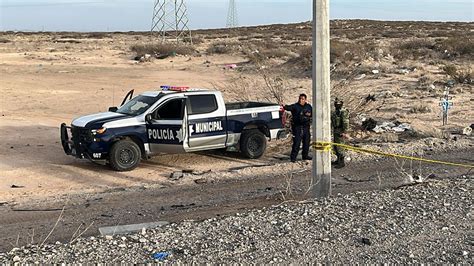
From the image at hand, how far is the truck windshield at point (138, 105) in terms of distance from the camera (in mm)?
13766

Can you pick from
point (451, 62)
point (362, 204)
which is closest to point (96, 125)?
point (362, 204)

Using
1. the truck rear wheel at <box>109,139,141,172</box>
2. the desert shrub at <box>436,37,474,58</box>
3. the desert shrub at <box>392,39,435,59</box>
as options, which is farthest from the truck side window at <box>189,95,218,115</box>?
the desert shrub at <box>436,37,474,58</box>

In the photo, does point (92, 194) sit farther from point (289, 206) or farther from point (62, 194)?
point (289, 206)

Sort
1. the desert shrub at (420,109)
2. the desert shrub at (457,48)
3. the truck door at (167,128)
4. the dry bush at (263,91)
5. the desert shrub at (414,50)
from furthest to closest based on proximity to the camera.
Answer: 1. the desert shrub at (414,50)
2. the desert shrub at (457,48)
3. the desert shrub at (420,109)
4. the dry bush at (263,91)
5. the truck door at (167,128)

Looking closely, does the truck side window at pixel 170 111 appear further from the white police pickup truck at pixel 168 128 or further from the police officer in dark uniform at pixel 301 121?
the police officer in dark uniform at pixel 301 121

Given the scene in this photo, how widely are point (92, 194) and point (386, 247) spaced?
Result: 272 inches

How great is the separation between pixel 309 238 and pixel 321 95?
293cm

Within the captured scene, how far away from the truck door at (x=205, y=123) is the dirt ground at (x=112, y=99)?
1.95 feet

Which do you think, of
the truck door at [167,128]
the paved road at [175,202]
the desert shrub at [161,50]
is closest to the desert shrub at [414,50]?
the desert shrub at [161,50]

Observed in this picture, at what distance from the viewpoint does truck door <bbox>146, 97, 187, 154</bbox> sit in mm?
13531

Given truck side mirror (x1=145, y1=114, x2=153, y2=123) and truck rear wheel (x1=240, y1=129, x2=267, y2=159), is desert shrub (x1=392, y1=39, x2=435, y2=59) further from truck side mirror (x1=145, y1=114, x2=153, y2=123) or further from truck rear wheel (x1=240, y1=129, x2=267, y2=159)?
truck side mirror (x1=145, y1=114, x2=153, y2=123)

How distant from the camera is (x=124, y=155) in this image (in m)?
13.3

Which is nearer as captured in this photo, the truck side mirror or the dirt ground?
the dirt ground

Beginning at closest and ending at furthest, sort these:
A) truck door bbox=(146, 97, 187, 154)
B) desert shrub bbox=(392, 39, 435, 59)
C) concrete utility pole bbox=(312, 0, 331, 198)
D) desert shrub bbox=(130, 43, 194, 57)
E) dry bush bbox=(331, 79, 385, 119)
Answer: concrete utility pole bbox=(312, 0, 331, 198), truck door bbox=(146, 97, 187, 154), dry bush bbox=(331, 79, 385, 119), desert shrub bbox=(392, 39, 435, 59), desert shrub bbox=(130, 43, 194, 57)
